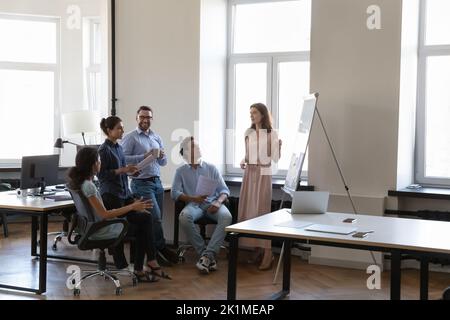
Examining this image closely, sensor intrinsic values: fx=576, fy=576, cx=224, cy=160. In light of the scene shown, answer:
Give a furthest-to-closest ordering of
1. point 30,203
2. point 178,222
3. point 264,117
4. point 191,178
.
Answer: point 178,222, point 191,178, point 264,117, point 30,203

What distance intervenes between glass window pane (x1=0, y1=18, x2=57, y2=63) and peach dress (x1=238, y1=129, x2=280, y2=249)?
368 cm

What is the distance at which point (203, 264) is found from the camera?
5234 mm

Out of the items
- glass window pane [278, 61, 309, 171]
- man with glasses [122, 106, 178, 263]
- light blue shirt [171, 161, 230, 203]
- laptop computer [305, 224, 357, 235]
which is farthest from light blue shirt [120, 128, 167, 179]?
laptop computer [305, 224, 357, 235]

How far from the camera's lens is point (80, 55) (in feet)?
25.6

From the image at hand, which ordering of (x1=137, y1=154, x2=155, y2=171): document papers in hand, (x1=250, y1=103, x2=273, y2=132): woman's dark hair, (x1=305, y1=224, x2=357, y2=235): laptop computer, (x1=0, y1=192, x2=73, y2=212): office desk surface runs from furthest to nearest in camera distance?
(x1=250, y1=103, x2=273, y2=132): woman's dark hair
(x1=137, y1=154, x2=155, y2=171): document papers in hand
(x1=0, y1=192, x2=73, y2=212): office desk surface
(x1=305, y1=224, x2=357, y2=235): laptop computer

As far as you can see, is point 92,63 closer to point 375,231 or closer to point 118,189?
point 118,189

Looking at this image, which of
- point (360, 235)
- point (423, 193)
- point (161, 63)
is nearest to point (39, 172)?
point (161, 63)

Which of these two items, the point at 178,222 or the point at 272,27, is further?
the point at 272,27

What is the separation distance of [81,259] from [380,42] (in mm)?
3527

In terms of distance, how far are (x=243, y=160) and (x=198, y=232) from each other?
84 cm

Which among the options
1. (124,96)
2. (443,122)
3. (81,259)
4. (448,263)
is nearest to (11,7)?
(124,96)

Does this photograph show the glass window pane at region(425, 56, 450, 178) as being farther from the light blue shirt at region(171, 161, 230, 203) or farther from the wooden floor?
the light blue shirt at region(171, 161, 230, 203)

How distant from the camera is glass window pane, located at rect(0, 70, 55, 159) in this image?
25.4 ft

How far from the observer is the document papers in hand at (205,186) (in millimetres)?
5516
